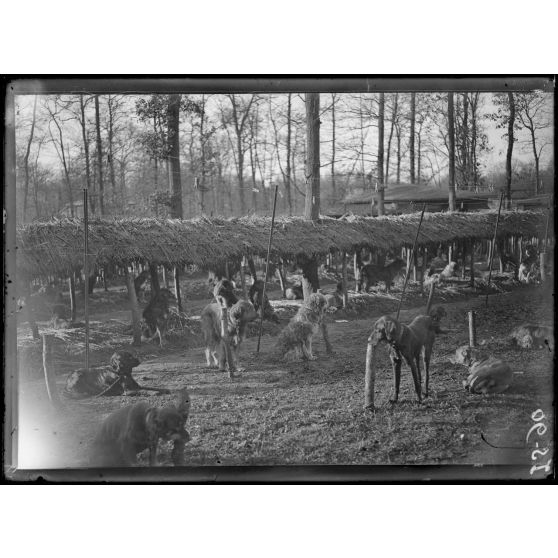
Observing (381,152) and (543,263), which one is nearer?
(543,263)

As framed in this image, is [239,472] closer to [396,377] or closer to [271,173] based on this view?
[396,377]

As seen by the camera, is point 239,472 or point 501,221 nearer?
point 239,472

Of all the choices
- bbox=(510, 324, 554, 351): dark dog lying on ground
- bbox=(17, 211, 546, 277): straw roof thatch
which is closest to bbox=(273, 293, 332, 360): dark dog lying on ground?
bbox=(17, 211, 546, 277): straw roof thatch

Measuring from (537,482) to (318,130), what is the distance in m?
3.38

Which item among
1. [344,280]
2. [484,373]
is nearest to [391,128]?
[344,280]

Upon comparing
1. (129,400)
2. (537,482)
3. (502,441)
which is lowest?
(537,482)

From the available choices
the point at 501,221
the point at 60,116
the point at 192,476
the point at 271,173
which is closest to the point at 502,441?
the point at 501,221

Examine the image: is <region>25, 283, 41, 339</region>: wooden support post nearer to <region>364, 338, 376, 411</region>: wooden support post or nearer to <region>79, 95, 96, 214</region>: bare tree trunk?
<region>79, 95, 96, 214</region>: bare tree trunk

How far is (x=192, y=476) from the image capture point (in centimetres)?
477

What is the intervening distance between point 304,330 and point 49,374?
206cm

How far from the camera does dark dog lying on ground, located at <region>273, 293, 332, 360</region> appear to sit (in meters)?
4.95

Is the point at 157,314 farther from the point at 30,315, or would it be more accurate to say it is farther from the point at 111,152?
the point at 111,152

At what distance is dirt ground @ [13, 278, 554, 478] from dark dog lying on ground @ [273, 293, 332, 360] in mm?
67

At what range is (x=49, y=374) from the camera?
474 centimetres
